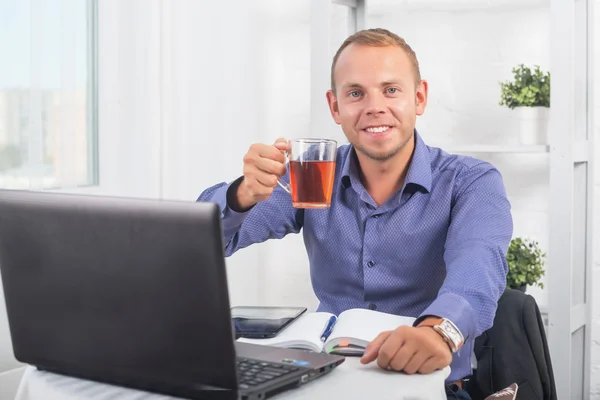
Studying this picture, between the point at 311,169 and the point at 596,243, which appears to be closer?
the point at 311,169

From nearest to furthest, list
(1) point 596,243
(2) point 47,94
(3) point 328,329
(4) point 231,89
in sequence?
(3) point 328,329, (2) point 47,94, (1) point 596,243, (4) point 231,89

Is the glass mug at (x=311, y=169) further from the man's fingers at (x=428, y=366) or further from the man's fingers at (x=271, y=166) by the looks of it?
the man's fingers at (x=428, y=366)

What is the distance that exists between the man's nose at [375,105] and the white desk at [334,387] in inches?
30.0

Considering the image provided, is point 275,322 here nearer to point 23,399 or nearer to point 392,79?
point 23,399

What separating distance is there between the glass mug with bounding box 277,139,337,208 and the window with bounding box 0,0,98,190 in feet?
3.48

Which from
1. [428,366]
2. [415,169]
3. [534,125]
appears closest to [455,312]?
[428,366]

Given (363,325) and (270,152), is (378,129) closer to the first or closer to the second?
(270,152)

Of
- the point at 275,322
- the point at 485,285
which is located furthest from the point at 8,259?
the point at 485,285

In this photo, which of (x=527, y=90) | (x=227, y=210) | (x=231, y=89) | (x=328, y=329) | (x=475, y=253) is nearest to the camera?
(x=328, y=329)

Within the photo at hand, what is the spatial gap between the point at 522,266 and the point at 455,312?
46.2 inches

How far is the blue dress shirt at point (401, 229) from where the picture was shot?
1.75 meters

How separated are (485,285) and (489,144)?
134 cm

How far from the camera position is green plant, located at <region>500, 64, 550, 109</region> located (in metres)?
2.48

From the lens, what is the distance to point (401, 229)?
1.88 metres
